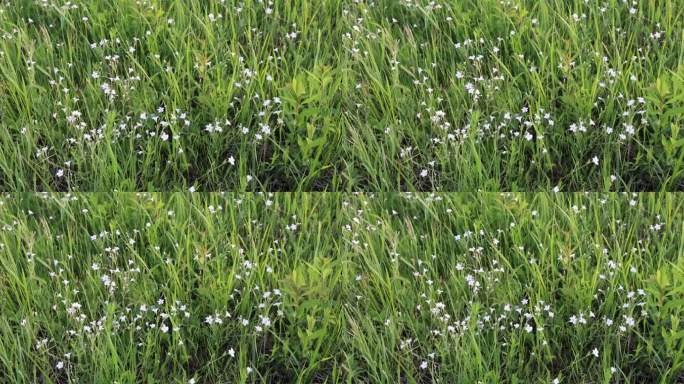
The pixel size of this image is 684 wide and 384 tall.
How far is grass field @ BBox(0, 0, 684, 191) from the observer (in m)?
5.57

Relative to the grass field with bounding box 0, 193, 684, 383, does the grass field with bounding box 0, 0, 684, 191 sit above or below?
above

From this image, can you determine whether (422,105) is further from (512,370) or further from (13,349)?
(13,349)

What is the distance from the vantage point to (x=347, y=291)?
515cm

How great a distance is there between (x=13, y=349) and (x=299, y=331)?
1.32 meters

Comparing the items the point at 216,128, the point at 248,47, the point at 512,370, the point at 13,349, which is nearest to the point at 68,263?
the point at 13,349

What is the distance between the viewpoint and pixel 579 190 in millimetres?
5543

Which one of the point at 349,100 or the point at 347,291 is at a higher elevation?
the point at 349,100

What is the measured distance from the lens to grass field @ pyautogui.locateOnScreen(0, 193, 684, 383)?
493 cm

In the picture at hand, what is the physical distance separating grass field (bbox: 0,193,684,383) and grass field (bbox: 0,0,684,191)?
0.72ft

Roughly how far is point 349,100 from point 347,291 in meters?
1.19

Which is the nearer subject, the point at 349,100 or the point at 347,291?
the point at 347,291

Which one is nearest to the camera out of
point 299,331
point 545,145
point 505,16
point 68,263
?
point 299,331

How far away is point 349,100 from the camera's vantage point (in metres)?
5.83

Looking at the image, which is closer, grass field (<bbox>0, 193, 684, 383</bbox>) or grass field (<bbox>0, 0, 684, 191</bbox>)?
grass field (<bbox>0, 193, 684, 383</bbox>)
